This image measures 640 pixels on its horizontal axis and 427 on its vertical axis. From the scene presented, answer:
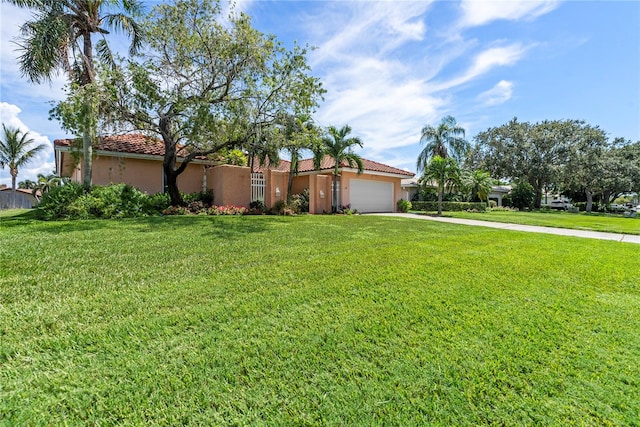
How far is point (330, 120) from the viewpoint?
1664cm

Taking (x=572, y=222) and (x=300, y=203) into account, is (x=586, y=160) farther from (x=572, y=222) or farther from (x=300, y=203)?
(x=300, y=203)

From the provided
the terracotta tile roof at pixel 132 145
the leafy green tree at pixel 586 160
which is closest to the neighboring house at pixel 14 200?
the terracotta tile roof at pixel 132 145

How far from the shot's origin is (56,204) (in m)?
10.9

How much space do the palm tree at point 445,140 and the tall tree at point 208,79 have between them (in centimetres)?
2232

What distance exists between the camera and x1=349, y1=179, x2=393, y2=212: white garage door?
22.5m

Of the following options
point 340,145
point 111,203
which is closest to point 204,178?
point 111,203

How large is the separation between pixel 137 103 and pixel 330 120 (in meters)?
9.62

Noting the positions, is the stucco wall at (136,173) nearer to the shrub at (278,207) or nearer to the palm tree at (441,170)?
the shrub at (278,207)

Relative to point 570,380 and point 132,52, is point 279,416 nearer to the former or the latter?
point 570,380

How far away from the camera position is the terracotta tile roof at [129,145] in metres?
15.4

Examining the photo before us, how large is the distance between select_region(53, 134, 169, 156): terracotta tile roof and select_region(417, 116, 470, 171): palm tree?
26.0 m

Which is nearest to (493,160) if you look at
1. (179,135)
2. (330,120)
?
(330,120)

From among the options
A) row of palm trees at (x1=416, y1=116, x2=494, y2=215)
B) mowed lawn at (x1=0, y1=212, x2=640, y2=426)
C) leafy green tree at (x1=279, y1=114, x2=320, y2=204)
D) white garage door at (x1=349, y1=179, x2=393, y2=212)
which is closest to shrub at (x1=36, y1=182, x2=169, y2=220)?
mowed lawn at (x1=0, y1=212, x2=640, y2=426)

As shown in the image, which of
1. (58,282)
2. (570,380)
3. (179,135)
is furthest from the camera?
(179,135)
